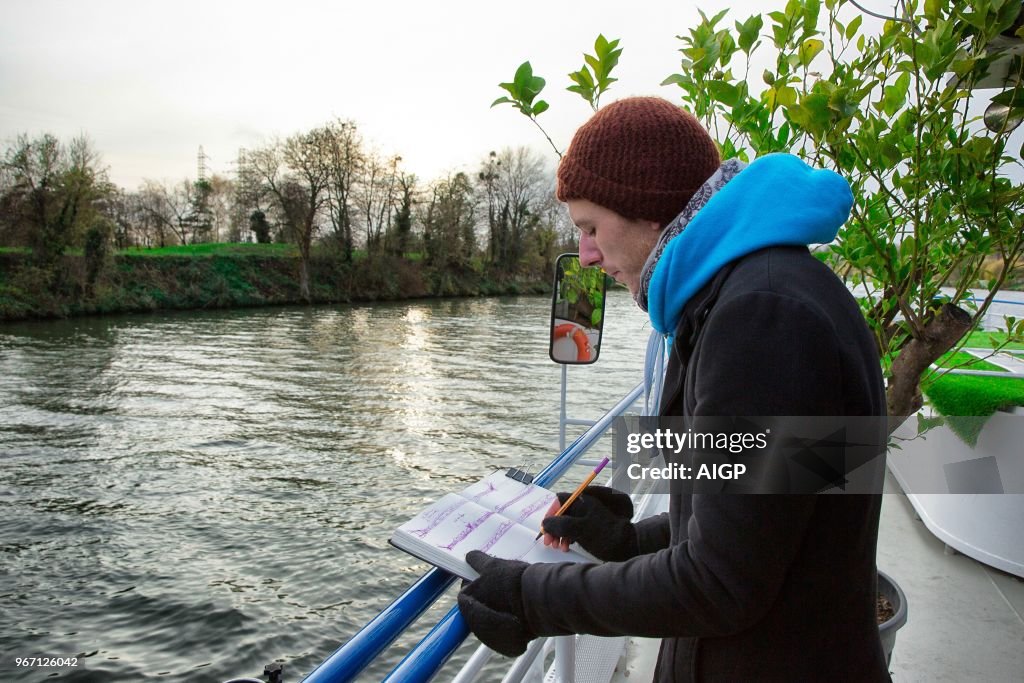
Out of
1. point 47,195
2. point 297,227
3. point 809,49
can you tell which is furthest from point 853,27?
point 297,227

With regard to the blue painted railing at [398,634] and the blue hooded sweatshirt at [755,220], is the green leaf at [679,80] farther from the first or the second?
the blue painted railing at [398,634]

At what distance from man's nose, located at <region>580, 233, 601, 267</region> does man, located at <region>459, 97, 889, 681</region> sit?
41mm

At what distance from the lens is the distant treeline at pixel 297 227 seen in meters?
29.0

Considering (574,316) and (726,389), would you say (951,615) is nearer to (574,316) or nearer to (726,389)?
(574,316)

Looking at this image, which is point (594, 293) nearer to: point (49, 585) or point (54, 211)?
point (49, 585)

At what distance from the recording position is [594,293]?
3184 mm

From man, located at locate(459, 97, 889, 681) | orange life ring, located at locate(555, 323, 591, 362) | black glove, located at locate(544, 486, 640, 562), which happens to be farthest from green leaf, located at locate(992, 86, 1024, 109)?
orange life ring, located at locate(555, 323, 591, 362)

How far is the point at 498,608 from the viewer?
1.12 m

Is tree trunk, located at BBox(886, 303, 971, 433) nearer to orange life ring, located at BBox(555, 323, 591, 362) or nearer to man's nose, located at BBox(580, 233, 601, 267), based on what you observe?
orange life ring, located at BBox(555, 323, 591, 362)

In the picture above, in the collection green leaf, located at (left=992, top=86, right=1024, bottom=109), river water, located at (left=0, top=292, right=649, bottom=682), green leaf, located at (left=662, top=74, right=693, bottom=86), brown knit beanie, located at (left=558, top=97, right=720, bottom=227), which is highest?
green leaf, located at (left=662, top=74, right=693, bottom=86)

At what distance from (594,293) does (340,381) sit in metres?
16.4

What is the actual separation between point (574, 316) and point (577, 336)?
0.09 m

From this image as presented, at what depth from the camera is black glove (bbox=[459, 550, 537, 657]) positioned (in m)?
1.09

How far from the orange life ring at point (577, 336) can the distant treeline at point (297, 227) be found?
2481cm
